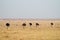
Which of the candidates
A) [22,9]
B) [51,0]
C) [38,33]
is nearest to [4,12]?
[22,9]

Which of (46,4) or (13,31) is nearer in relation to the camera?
(13,31)

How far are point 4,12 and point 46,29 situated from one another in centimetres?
45

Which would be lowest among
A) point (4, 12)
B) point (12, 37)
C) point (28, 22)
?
point (12, 37)

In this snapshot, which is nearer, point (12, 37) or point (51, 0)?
point (12, 37)

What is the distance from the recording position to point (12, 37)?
1.08m

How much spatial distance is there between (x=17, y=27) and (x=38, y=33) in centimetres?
21

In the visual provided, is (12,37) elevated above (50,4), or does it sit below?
below

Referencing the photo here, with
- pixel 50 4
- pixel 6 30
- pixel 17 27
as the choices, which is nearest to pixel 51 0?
pixel 50 4

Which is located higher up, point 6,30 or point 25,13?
point 25,13

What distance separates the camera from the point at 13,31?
1106 mm

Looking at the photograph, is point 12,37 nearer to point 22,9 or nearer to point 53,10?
point 22,9

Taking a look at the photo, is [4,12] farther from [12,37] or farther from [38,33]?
[38,33]

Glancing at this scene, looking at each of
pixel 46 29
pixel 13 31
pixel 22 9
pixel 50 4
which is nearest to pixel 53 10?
pixel 50 4

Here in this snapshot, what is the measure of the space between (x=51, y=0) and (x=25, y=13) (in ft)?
1.01
